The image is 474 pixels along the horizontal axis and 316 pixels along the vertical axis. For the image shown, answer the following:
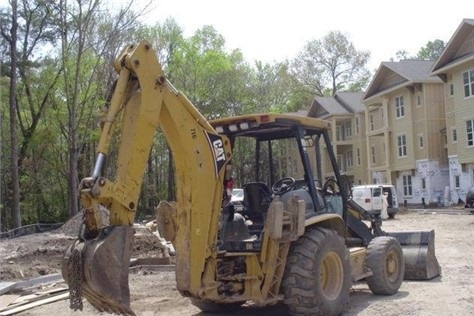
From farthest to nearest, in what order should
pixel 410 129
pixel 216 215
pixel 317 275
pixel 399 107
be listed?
pixel 399 107 → pixel 410 129 → pixel 317 275 → pixel 216 215

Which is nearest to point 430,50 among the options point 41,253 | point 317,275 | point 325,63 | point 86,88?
point 325,63

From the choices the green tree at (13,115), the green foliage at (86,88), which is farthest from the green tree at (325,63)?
the green tree at (13,115)

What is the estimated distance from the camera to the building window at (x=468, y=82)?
3900 cm

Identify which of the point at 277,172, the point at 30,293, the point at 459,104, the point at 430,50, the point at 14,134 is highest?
the point at 430,50

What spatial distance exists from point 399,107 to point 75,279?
4429cm

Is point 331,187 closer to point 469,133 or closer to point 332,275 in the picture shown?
point 332,275

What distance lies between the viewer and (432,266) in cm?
1178

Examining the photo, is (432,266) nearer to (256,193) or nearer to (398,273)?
(398,273)

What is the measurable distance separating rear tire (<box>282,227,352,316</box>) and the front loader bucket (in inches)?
129

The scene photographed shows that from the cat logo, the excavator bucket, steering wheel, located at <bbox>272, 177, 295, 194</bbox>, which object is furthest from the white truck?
the excavator bucket

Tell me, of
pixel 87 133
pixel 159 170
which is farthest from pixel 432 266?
pixel 159 170

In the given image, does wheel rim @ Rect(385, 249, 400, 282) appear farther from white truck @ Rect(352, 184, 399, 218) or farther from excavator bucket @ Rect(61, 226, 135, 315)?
white truck @ Rect(352, 184, 399, 218)

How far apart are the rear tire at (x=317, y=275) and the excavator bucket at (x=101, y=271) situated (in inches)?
94.7

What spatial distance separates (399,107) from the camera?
47938 mm
